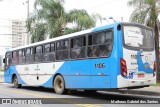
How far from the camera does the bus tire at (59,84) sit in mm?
16688

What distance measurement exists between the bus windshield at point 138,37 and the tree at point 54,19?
16279 mm

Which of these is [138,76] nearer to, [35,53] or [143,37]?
[143,37]

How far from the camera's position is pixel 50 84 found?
58.6 ft

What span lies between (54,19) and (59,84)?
15.0m

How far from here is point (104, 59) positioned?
13453 mm

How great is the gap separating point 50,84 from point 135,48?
245 inches

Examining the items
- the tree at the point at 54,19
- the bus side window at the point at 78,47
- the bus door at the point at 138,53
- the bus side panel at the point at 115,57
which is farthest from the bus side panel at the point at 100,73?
the tree at the point at 54,19

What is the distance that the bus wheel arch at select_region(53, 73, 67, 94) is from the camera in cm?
1670

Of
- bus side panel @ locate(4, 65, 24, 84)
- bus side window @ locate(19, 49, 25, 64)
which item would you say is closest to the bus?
bus side window @ locate(19, 49, 25, 64)

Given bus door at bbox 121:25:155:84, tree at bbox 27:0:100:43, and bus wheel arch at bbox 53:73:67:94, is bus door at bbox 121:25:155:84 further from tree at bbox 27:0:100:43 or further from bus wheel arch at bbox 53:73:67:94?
tree at bbox 27:0:100:43

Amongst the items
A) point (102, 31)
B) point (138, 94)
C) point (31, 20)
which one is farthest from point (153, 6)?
point (31, 20)

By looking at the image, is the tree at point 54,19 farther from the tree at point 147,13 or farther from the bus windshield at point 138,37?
the bus windshield at point 138,37

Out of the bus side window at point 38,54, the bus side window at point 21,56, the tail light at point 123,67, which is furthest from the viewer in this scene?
the bus side window at point 21,56

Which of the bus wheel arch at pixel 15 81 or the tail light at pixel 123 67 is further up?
the tail light at pixel 123 67
